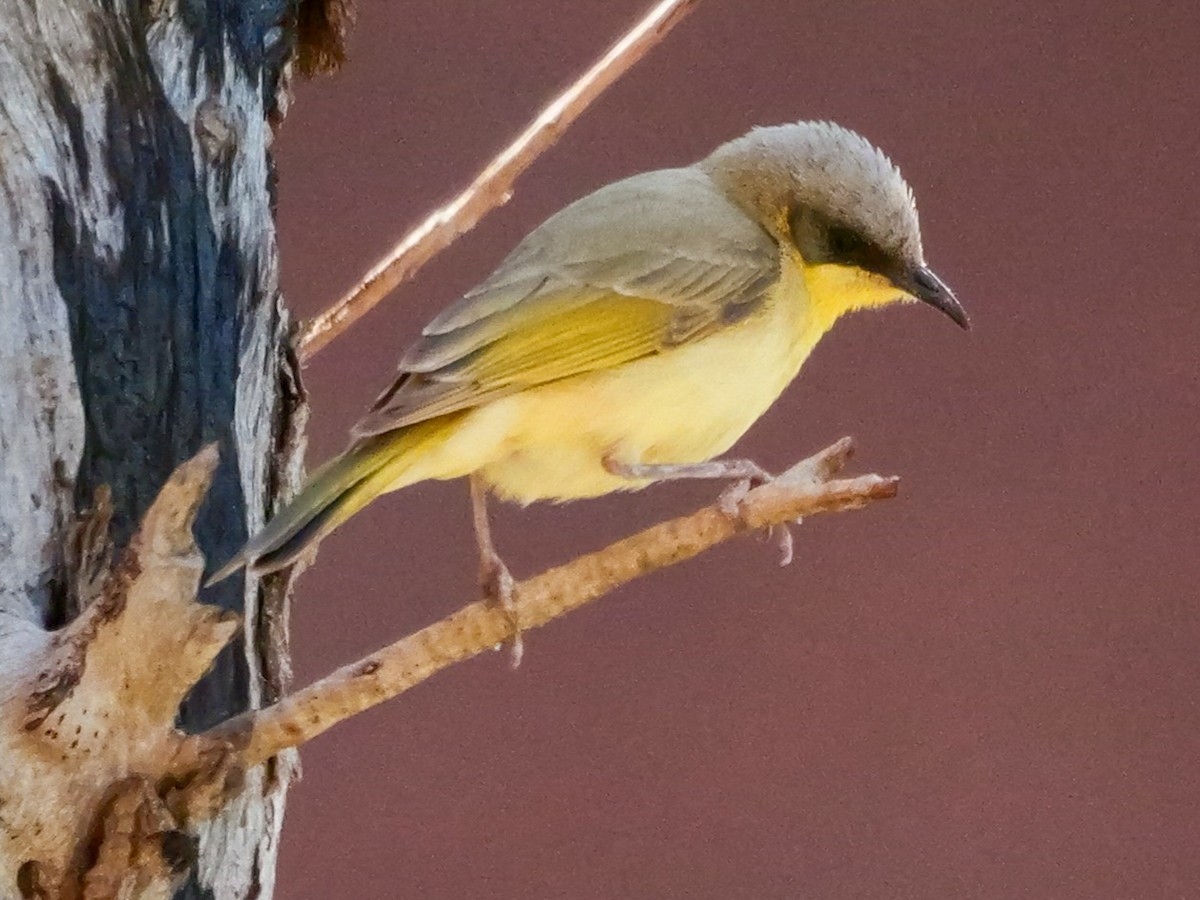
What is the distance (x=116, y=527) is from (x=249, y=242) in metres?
0.24

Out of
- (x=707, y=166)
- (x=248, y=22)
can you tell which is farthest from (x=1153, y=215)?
(x=248, y=22)

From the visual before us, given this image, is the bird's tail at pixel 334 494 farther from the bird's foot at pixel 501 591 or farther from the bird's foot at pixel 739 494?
the bird's foot at pixel 739 494

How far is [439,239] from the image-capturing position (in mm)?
1085

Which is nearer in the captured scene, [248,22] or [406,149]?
[248,22]

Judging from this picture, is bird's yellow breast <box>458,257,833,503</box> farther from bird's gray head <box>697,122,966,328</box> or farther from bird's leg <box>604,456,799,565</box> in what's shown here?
bird's gray head <box>697,122,966,328</box>

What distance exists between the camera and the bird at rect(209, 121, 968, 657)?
1.00 metres

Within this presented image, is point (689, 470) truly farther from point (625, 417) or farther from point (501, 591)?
point (501, 591)

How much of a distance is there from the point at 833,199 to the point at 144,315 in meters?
0.59

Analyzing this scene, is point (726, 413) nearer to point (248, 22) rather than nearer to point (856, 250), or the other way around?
point (856, 250)

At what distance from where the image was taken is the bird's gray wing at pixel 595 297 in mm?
1013

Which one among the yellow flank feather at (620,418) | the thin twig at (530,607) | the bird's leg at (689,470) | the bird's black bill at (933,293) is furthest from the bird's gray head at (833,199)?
the thin twig at (530,607)

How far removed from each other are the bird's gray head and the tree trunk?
17.9 inches

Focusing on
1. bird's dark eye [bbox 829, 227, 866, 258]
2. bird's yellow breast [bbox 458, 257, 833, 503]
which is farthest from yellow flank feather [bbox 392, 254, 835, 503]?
bird's dark eye [bbox 829, 227, 866, 258]

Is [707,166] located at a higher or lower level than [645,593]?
higher
